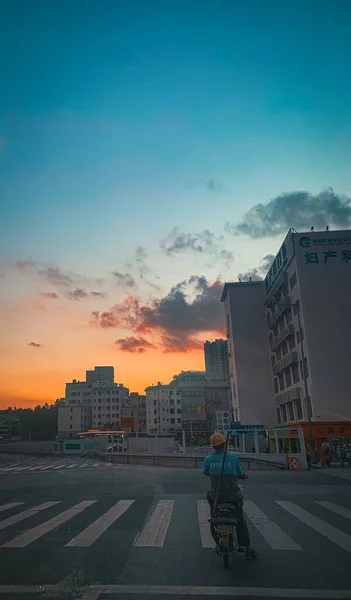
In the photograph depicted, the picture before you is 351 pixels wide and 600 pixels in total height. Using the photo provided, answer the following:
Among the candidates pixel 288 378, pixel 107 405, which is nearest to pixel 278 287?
pixel 288 378

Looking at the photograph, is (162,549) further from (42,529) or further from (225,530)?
(42,529)

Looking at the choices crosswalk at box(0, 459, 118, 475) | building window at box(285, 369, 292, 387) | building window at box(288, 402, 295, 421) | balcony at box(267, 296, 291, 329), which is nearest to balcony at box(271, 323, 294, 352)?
balcony at box(267, 296, 291, 329)

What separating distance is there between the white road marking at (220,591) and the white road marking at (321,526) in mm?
2280

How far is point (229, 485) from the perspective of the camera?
6566 millimetres

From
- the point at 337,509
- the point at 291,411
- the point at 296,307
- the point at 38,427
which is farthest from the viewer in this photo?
the point at 38,427

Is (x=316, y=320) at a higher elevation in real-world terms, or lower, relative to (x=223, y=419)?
higher

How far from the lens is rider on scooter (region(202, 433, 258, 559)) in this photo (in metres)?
6.41

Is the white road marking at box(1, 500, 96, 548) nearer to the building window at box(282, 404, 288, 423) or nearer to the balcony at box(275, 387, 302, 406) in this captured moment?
the balcony at box(275, 387, 302, 406)

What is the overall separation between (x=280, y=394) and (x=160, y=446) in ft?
53.4

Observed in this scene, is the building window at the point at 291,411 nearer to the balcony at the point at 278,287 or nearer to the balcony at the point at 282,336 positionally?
the balcony at the point at 282,336

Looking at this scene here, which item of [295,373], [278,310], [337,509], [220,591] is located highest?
[278,310]

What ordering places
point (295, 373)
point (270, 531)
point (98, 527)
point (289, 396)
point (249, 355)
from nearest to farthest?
point (270, 531), point (98, 527), point (295, 373), point (289, 396), point (249, 355)

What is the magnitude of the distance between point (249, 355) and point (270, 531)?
53.9 m

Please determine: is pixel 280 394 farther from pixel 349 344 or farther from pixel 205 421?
pixel 205 421
